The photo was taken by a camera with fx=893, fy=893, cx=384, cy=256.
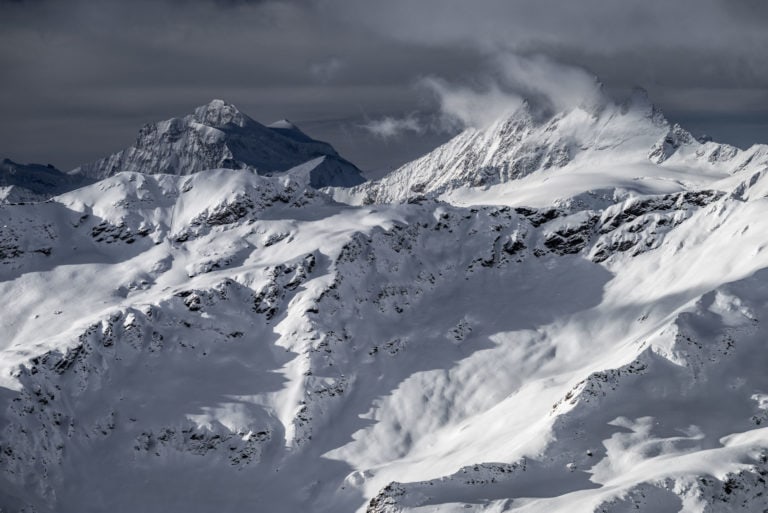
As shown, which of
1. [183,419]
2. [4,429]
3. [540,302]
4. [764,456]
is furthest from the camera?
[540,302]

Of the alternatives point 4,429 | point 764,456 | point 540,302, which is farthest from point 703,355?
point 4,429

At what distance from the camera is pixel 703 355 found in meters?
134

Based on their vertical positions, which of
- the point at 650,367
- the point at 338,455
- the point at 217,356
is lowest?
the point at 338,455

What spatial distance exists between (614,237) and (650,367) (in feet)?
235

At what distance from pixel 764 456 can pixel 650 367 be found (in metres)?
25.2

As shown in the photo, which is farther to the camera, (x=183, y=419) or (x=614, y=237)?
(x=614, y=237)

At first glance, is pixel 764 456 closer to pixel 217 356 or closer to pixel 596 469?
pixel 596 469

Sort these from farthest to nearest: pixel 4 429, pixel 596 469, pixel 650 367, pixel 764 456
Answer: pixel 4 429, pixel 650 367, pixel 596 469, pixel 764 456

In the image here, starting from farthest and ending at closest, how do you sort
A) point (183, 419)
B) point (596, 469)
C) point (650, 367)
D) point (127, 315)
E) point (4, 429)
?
point (127, 315)
point (183, 419)
point (4, 429)
point (650, 367)
point (596, 469)

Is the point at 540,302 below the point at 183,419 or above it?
above

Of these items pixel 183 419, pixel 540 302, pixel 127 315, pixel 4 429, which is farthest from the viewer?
pixel 540 302

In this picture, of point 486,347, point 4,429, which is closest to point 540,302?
point 486,347

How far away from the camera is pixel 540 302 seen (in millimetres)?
188125

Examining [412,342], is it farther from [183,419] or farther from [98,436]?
[98,436]
